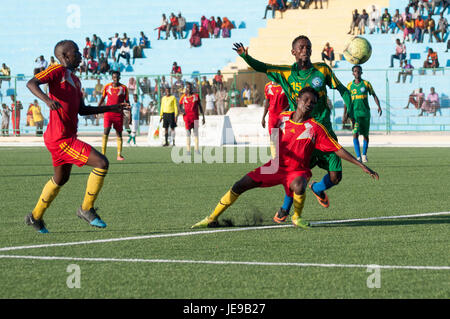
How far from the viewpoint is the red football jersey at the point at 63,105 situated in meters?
8.74

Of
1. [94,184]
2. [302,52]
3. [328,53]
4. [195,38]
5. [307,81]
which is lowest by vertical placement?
[94,184]

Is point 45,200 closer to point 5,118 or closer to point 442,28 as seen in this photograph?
point 5,118

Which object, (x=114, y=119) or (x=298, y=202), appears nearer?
(x=298, y=202)

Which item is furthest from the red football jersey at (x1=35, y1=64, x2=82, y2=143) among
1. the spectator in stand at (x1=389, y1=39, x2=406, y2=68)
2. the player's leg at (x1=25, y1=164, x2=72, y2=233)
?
the spectator in stand at (x1=389, y1=39, x2=406, y2=68)

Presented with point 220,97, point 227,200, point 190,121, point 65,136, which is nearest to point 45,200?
point 65,136

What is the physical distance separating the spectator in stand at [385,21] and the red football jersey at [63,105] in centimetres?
3636

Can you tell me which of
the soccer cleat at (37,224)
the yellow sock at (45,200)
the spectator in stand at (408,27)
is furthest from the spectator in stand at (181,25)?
the soccer cleat at (37,224)

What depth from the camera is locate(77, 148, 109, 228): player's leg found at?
8.82 meters

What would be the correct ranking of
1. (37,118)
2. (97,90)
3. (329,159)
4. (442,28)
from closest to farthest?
(329,159) < (37,118) < (442,28) < (97,90)

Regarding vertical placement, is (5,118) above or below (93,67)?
below

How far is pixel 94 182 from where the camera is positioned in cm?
892

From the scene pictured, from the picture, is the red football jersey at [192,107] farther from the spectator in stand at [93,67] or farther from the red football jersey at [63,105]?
the spectator in stand at [93,67]

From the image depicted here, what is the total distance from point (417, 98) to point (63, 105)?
3048 cm

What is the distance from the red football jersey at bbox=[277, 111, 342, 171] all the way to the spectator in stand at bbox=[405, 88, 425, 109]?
96.8 ft
